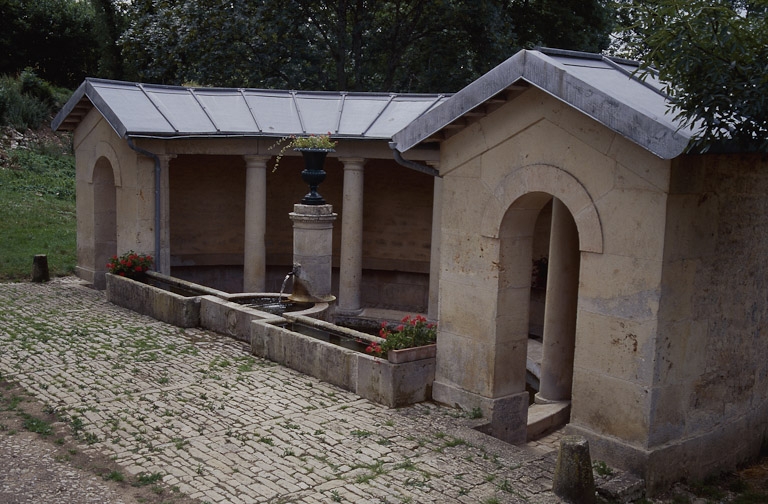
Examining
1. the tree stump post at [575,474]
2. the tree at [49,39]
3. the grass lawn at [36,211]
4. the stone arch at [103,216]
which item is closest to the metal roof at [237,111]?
the stone arch at [103,216]

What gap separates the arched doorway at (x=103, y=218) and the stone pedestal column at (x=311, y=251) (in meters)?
5.16

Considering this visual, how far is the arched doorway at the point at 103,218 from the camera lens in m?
17.1

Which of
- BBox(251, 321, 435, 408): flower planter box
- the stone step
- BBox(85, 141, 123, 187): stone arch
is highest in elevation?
BBox(85, 141, 123, 187): stone arch

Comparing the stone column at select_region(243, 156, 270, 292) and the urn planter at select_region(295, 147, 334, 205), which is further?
the stone column at select_region(243, 156, 270, 292)

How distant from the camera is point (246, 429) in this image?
8.93 m

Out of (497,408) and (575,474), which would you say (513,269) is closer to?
(497,408)

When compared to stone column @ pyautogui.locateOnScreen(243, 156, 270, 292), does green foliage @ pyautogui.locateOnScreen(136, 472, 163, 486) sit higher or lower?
lower

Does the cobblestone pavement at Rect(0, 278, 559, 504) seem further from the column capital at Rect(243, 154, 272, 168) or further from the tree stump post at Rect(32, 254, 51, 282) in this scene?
the column capital at Rect(243, 154, 272, 168)

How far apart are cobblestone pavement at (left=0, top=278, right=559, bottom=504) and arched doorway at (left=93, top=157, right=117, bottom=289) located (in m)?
4.40

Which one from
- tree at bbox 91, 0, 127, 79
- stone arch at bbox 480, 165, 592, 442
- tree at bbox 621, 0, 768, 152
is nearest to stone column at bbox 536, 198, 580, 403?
stone arch at bbox 480, 165, 592, 442

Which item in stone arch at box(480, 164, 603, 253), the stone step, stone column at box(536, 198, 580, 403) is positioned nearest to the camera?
stone arch at box(480, 164, 603, 253)

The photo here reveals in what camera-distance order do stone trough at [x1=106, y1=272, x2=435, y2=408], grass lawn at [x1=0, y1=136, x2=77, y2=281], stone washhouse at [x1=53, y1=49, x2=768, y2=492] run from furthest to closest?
grass lawn at [x1=0, y1=136, x2=77, y2=281] → stone trough at [x1=106, y1=272, x2=435, y2=408] → stone washhouse at [x1=53, y1=49, x2=768, y2=492]

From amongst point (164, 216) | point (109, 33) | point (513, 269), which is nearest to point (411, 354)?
point (513, 269)

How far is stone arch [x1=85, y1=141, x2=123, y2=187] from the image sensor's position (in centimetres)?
1605
